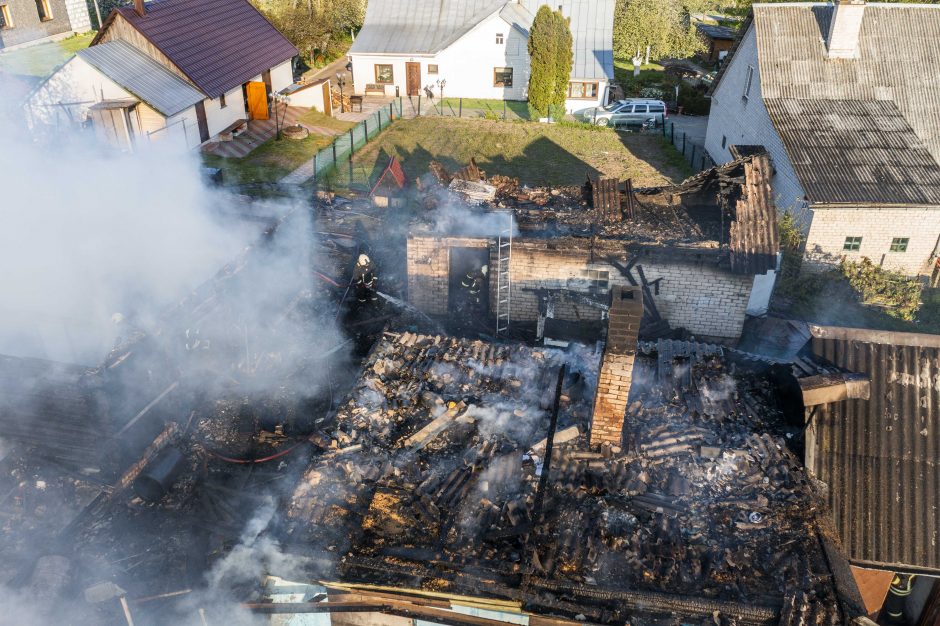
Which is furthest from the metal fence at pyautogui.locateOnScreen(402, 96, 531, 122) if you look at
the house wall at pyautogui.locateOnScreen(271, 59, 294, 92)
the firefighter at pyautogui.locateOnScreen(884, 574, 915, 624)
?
the firefighter at pyautogui.locateOnScreen(884, 574, 915, 624)

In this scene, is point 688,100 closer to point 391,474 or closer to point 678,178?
point 678,178

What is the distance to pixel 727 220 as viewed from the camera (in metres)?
14.4

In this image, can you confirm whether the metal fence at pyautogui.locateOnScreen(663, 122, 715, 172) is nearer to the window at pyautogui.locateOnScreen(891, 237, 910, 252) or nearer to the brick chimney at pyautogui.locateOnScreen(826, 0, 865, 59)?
the brick chimney at pyautogui.locateOnScreen(826, 0, 865, 59)

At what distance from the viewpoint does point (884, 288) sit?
1819cm

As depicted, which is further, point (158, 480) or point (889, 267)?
point (889, 267)

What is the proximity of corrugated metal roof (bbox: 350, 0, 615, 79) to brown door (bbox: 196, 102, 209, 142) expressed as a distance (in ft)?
37.6

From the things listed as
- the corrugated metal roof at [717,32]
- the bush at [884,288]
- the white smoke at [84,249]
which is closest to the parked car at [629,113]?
the bush at [884,288]

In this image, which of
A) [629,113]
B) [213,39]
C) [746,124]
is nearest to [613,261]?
[746,124]

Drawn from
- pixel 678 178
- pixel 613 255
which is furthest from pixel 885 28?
pixel 613 255

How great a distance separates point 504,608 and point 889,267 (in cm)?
1740

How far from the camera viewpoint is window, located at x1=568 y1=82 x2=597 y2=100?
3331cm

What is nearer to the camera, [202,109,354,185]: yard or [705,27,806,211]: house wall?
[705,27,806,211]: house wall

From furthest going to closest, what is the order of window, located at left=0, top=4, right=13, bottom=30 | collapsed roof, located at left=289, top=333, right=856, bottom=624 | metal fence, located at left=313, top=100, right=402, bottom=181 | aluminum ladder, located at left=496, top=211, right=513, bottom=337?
window, located at left=0, top=4, right=13, bottom=30 → metal fence, located at left=313, top=100, right=402, bottom=181 → aluminum ladder, located at left=496, top=211, right=513, bottom=337 → collapsed roof, located at left=289, top=333, right=856, bottom=624

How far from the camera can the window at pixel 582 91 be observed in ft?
109
